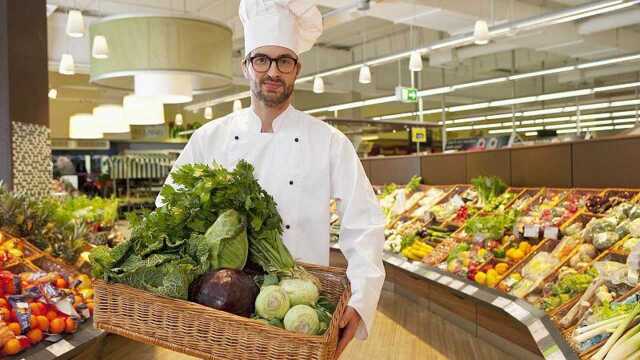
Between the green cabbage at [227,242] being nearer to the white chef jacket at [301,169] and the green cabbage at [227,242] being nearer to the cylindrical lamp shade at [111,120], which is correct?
the white chef jacket at [301,169]

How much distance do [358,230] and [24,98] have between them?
Answer: 488 cm

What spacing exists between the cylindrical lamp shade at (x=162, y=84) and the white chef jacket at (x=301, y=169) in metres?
3.78

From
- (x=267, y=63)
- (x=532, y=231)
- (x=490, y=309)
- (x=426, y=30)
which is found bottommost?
(x=490, y=309)

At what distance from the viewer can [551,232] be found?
471 centimetres

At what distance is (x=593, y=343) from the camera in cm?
298

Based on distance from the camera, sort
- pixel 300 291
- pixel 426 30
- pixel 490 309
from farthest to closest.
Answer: pixel 426 30, pixel 490 309, pixel 300 291

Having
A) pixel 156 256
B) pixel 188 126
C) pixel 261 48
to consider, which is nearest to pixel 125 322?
pixel 156 256

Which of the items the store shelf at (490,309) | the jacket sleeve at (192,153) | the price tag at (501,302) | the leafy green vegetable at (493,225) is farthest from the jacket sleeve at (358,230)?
the leafy green vegetable at (493,225)

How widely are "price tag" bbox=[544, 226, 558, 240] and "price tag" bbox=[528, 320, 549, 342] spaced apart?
4.15 ft

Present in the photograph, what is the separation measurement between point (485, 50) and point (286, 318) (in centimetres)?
1191

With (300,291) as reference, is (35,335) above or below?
below

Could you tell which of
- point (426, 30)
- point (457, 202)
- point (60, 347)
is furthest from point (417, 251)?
point (426, 30)

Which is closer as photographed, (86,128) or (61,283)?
(61,283)

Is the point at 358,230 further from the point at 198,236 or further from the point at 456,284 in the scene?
the point at 456,284
